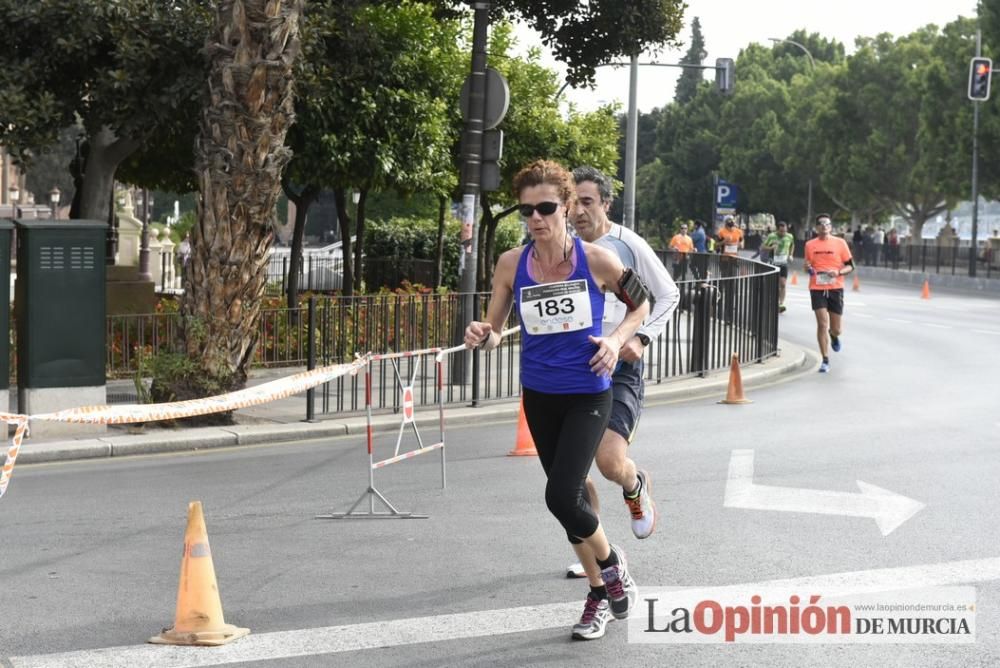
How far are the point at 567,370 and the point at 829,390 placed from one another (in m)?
10.5

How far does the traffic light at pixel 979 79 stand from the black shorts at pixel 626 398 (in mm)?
33908

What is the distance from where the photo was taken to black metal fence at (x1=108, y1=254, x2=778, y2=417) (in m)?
14.2

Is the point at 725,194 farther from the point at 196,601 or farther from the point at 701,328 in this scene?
the point at 196,601

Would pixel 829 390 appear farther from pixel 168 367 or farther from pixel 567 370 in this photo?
pixel 567 370

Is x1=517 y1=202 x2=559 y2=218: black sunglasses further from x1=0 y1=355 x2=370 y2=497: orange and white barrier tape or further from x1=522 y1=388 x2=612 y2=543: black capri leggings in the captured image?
x1=0 y1=355 x2=370 y2=497: orange and white barrier tape

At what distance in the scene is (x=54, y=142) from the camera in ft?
54.5

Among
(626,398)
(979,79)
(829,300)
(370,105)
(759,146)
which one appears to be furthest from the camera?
(759,146)

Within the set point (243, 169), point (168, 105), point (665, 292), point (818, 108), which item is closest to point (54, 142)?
point (168, 105)

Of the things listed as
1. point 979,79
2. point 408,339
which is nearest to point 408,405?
point 408,339

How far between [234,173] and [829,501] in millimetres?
6012

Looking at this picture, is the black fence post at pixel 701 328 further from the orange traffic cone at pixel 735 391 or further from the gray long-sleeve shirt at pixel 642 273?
the gray long-sleeve shirt at pixel 642 273

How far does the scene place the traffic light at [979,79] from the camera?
126 feet

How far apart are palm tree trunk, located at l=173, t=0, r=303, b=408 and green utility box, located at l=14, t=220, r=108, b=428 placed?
42.5 inches

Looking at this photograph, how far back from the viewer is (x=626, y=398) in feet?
22.3
